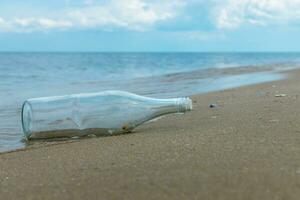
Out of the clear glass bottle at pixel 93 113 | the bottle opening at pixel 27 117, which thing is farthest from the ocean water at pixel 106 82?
the clear glass bottle at pixel 93 113

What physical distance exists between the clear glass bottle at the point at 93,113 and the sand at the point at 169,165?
0.19 m

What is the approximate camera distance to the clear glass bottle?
4.86 meters

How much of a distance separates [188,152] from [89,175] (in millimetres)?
775

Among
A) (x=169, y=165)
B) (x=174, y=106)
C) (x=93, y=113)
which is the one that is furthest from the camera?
(x=93, y=113)

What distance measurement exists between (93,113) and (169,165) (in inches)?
76.7

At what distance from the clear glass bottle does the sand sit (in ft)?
0.61

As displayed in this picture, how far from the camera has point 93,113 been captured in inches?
194

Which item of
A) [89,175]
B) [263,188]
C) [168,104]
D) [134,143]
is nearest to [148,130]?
[168,104]

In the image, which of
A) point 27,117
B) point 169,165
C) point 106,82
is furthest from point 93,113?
point 106,82

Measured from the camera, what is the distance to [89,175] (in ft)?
10.1

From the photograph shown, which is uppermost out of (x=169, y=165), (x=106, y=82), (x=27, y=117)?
(x=106, y=82)

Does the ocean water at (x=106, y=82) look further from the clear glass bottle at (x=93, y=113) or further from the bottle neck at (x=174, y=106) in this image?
the bottle neck at (x=174, y=106)

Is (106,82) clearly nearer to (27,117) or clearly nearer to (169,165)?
(27,117)

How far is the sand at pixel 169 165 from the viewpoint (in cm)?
261
